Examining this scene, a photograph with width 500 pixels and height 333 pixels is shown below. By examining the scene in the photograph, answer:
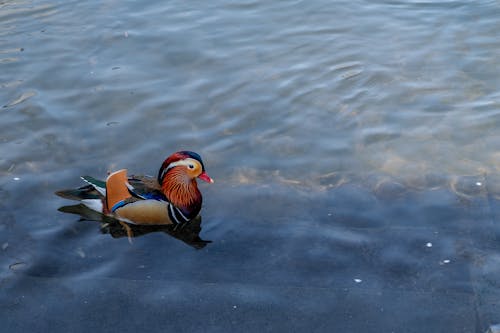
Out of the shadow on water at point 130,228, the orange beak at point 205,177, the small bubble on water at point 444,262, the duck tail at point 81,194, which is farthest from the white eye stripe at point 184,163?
the small bubble on water at point 444,262

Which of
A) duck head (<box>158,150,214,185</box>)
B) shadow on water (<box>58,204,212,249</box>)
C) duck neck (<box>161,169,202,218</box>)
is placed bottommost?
shadow on water (<box>58,204,212,249</box>)

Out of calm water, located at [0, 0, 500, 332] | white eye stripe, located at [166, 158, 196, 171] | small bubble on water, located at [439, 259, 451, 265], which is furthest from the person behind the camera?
white eye stripe, located at [166, 158, 196, 171]

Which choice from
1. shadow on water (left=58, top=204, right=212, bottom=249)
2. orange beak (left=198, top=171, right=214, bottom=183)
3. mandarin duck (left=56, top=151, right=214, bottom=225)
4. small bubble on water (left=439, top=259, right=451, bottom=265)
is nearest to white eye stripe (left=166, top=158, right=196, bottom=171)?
mandarin duck (left=56, top=151, right=214, bottom=225)

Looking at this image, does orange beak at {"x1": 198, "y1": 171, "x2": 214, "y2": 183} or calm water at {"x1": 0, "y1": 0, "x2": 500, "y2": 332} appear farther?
orange beak at {"x1": 198, "y1": 171, "x2": 214, "y2": 183}

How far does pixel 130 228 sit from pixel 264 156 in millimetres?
1788

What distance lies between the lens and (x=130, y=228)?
7.45 m

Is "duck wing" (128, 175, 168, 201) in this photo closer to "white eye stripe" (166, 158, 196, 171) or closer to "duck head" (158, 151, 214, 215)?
"duck head" (158, 151, 214, 215)

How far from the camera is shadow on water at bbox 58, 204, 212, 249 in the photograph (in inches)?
288

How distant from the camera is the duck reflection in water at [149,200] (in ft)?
24.2

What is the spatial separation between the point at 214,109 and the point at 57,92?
7.08 feet

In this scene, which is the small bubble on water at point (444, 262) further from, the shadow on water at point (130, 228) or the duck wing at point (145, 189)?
the duck wing at point (145, 189)

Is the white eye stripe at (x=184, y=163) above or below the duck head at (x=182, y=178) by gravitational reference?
above

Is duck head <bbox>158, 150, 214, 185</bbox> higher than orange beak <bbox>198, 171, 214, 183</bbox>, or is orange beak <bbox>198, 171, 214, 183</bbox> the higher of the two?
duck head <bbox>158, 150, 214, 185</bbox>

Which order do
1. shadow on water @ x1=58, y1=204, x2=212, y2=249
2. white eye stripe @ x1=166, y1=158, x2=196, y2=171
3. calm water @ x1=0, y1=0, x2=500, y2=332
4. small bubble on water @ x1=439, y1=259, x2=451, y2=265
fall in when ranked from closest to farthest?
1. calm water @ x1=0, y1=0, x2=500, y2=332
2. small bubble on water @ x1=439, y1=259, x2=451, y2=265
3. shadow on water @ x1=58, y1=204, x2=212, y2=249
4. white eye stripe @ x1=166, y1=158, x2=196, y2=171
